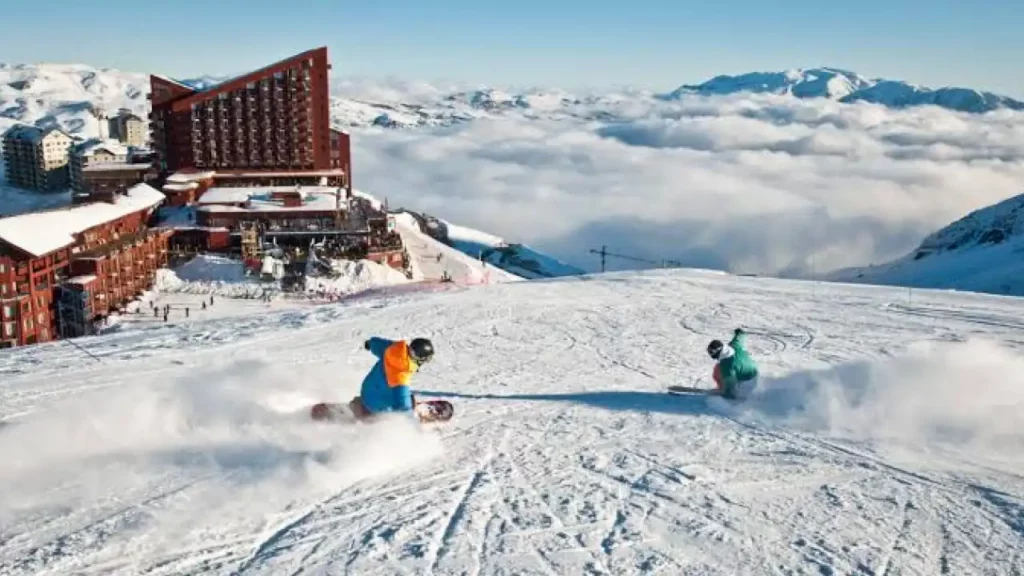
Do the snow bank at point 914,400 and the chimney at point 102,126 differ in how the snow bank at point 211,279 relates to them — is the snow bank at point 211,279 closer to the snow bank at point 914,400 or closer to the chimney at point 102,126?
the snow bank at point 914,400

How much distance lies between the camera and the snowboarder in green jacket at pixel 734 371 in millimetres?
12594

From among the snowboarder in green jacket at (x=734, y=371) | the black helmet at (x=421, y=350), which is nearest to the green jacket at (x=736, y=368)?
the snowboarder in green jacket at (x=734, y=371)

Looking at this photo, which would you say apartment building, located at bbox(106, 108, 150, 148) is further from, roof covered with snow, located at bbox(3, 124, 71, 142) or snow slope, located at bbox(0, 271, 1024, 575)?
snow slope, located at bbox(0, 271, 1024, 575)

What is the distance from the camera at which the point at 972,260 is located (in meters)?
98.6

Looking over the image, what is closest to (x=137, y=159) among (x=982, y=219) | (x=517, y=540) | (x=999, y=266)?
(x=517, y=540)

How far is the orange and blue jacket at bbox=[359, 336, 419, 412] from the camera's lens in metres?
10.2

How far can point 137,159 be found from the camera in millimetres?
77688

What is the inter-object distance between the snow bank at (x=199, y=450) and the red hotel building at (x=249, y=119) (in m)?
56.9

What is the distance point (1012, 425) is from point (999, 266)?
3614 inches

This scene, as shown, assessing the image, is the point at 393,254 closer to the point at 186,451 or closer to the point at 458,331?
the point at 458,331

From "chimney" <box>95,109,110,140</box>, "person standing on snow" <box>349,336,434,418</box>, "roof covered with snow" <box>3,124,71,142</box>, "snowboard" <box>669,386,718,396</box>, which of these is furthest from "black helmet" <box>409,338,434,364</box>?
"chimney" <box>95,109,110,140</box>

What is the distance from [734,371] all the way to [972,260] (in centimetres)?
9948

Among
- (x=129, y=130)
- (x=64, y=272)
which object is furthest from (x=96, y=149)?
(x=64, y=272)

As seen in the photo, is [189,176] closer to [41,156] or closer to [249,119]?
[249,119]
